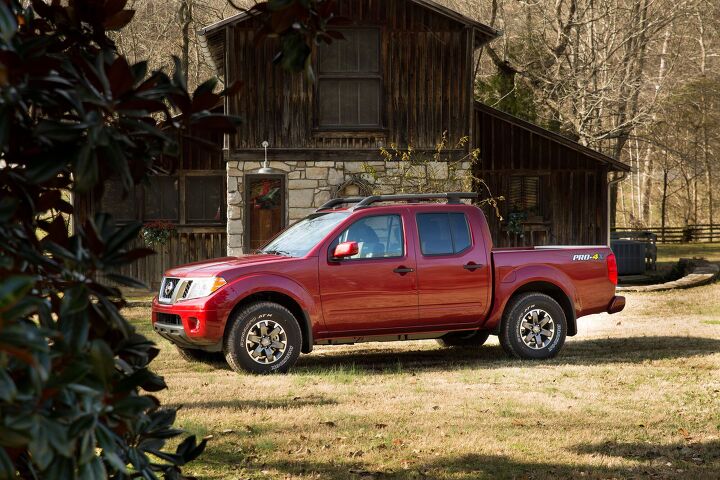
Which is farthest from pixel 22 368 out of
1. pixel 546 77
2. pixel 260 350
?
pixel 546 77

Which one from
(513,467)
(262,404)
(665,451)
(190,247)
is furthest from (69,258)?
(190,247)

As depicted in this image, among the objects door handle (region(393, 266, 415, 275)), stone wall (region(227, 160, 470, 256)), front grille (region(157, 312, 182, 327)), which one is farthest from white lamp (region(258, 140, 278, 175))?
door handle (region(393, 266, 415, 275))

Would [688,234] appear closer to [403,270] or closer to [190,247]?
[190,247]

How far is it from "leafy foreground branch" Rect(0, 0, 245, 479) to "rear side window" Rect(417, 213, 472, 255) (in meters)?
8.56

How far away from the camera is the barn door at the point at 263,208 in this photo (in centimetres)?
2139

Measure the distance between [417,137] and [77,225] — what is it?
1893cm

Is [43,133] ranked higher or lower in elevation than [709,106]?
lower

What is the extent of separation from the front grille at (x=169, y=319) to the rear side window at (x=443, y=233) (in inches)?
109

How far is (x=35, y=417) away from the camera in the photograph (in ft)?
7.19

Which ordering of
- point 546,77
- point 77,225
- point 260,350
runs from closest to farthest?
point 77,225
point 260,350
point 546,77

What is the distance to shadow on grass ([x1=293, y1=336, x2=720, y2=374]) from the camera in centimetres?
1152

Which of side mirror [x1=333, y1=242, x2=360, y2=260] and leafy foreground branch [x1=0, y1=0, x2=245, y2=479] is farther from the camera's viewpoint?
side mirror [x1=333, y1=242, x2=360, y2=260]

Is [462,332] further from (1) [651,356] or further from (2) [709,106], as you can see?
(2) [709,106]

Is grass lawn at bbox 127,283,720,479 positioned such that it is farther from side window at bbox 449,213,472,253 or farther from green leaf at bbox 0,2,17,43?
green leaf at bbox 0,2,17,43
